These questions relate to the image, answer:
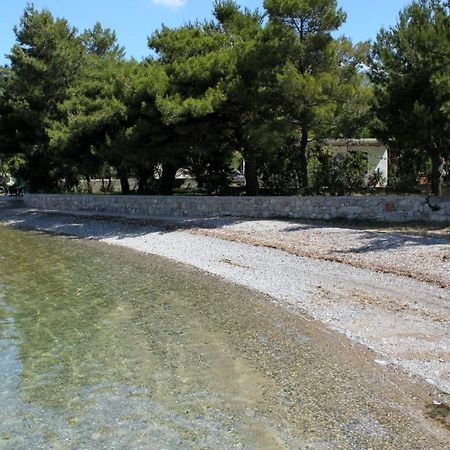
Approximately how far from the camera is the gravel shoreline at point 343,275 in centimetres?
820

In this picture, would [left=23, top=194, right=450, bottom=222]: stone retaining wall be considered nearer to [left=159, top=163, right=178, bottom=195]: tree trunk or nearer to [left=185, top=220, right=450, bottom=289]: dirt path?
[left=185, top=220, right=450, bottom=289]: dirt path

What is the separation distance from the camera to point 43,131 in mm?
32656

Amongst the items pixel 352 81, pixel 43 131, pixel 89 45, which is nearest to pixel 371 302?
pixel 352 81

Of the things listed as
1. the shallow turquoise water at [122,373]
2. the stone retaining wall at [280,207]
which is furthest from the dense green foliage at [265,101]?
the shallow turquoise water at [122,373]

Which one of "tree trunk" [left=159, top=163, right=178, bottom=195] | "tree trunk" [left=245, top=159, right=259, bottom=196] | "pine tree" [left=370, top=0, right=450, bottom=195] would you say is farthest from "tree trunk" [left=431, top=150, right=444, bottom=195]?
"tree trunk" [left=159, top=163, right=178, bottom=195]

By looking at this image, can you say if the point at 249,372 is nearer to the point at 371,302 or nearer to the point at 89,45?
the point at 371,302

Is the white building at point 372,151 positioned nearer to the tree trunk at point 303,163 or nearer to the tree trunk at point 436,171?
the tree trunk at point 303,163

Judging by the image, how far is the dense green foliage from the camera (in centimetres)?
1808

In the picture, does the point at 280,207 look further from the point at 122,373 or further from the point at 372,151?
the point at 122,373

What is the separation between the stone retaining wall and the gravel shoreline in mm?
1466

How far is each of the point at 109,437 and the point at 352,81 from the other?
56.7ft

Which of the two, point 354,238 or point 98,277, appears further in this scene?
point 354,238

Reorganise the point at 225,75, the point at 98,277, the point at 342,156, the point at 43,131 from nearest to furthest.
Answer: the point at 98,277
the point at 225,75
the point at 342,156
the point at 43,131

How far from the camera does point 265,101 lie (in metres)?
20.3
